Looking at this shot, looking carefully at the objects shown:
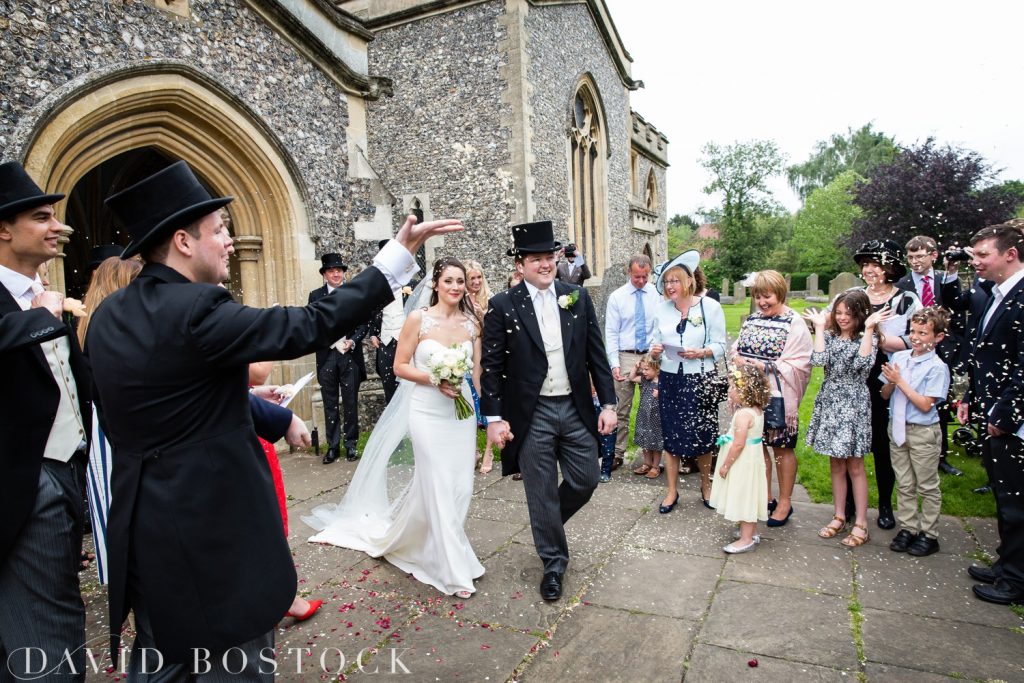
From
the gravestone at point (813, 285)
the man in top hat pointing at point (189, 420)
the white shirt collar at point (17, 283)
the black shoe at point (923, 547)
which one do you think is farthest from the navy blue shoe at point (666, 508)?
the gravestone at point (813, 285)

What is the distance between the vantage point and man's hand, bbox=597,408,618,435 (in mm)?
3758

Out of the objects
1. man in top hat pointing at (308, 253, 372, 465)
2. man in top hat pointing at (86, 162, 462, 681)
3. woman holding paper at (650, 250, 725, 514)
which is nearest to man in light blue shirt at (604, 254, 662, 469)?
woman holding paper at (650, 250, 725, 514)

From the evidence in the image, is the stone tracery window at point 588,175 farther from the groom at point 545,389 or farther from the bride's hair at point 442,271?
the groom at point 545,389

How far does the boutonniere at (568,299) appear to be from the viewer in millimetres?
3855

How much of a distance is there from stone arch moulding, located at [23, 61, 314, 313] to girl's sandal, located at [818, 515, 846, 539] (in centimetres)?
638

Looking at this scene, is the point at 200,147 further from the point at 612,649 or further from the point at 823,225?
the point at 823,225

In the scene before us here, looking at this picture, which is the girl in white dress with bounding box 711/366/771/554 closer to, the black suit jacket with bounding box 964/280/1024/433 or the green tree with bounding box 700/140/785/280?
the black suit jacket with bounding box 964/280/1024/433

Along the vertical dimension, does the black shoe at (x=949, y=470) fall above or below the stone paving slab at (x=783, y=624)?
above

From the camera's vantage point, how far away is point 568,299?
152 inches

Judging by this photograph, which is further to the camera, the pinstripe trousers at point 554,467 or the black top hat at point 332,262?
the black top hat at point 332,262

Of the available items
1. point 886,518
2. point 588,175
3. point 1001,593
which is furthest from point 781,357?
point 588,175

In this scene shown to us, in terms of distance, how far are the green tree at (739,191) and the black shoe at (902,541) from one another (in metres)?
44.6

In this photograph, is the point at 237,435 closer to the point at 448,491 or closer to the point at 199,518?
the point at 199,518

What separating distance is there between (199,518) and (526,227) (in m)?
2.51
